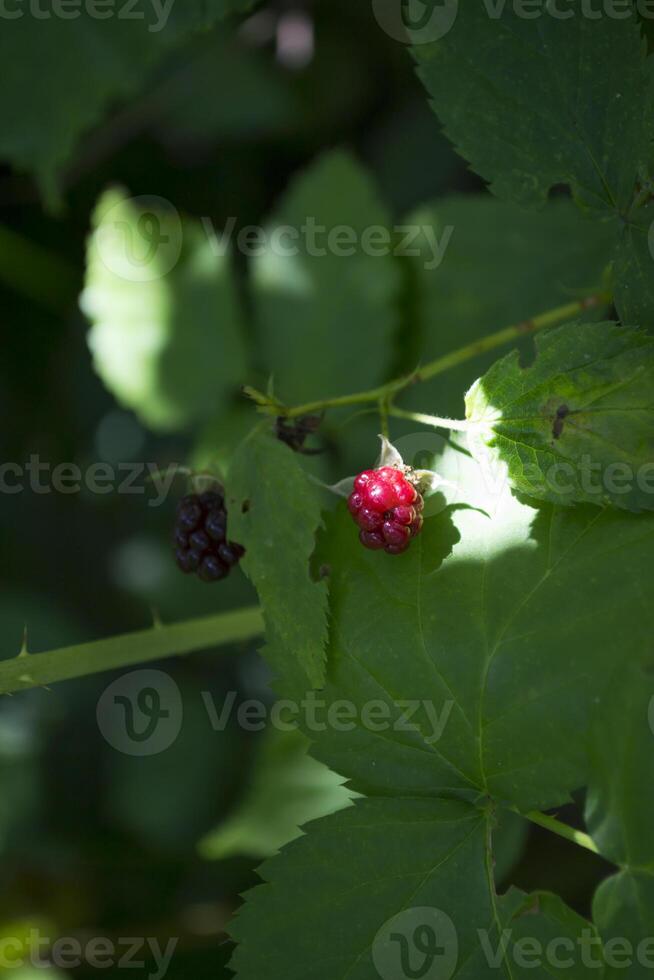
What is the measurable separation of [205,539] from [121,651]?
23 centimetres

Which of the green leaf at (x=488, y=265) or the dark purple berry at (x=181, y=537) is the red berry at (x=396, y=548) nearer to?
the dark purple berry at (x=181, y=537)

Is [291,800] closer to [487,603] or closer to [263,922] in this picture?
[263,922]

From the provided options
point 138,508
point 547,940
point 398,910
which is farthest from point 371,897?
point 138,508

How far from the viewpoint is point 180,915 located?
2426 millimetres

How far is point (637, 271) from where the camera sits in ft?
4.66

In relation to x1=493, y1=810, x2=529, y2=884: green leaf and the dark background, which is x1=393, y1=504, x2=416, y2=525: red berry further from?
the dark background

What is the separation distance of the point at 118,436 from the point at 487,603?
1508 mm

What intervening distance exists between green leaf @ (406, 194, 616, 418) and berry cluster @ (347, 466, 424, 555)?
0.62m

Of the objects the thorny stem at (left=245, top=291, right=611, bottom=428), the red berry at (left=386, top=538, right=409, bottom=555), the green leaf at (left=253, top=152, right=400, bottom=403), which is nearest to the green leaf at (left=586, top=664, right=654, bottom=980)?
the red berry at (left=386, top=538, right=409, bottom=555)

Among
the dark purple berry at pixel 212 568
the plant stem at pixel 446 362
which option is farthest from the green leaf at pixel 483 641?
the dark purple berry at pixel 212 568

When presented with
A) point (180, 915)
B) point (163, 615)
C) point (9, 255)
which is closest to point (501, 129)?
point (163, 615)

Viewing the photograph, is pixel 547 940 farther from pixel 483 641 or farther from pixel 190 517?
pixel 190 517

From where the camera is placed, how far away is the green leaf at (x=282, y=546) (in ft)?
4.72

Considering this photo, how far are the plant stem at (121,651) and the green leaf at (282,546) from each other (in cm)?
25
